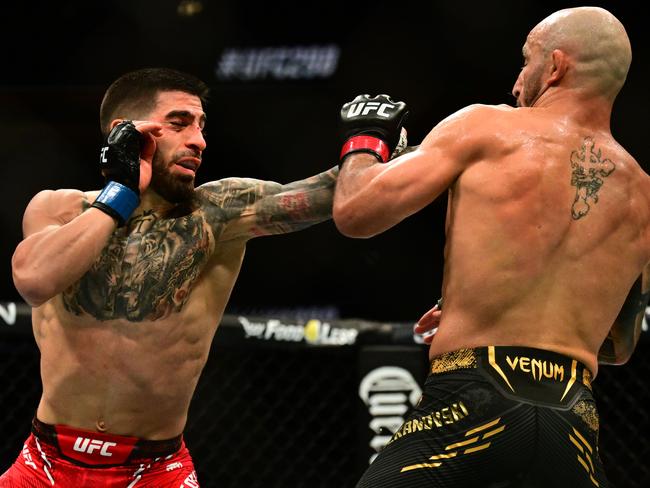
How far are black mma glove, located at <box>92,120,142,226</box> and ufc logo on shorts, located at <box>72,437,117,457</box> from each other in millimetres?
463

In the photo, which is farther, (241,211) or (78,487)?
(241,211)

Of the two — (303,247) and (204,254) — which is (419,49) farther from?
(204,254)

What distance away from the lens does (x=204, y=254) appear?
211 centimetres

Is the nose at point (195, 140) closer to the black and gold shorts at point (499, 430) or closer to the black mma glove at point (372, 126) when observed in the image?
the black mma glove at point (372, 126)

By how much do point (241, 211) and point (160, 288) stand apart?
27 cm

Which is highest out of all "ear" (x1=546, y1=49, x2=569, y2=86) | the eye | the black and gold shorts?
"ear" (x1=546, y1=49, x2=569, y2=86)

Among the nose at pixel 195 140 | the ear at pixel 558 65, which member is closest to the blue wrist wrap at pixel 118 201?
the nose at pixel 195 140

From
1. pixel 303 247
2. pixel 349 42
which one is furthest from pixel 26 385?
pixel 349 42

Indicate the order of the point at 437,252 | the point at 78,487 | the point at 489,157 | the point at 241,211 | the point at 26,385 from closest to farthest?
1. the point at 489,157
2. the point at 78,487
3. the point at 241,211
4. the point at 26,385
5. the point at 437,252

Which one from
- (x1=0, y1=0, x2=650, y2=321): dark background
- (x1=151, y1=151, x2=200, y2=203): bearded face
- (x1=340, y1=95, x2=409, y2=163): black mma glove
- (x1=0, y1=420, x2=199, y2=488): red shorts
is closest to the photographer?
(x1=340, y1=95, x2=409, y2=163): black mma glove

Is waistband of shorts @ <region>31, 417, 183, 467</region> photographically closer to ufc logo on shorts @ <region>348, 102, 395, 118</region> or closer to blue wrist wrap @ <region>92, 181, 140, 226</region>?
blue wrist wrap @ <region>92, 181, 140, 226</region>

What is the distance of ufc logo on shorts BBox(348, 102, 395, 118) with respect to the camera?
75.9 inches

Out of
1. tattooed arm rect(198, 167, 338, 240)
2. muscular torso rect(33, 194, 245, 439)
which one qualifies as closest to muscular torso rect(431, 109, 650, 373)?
tattooed arm rect(198, 167, 338, 240)

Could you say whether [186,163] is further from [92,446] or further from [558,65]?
[558,65]
